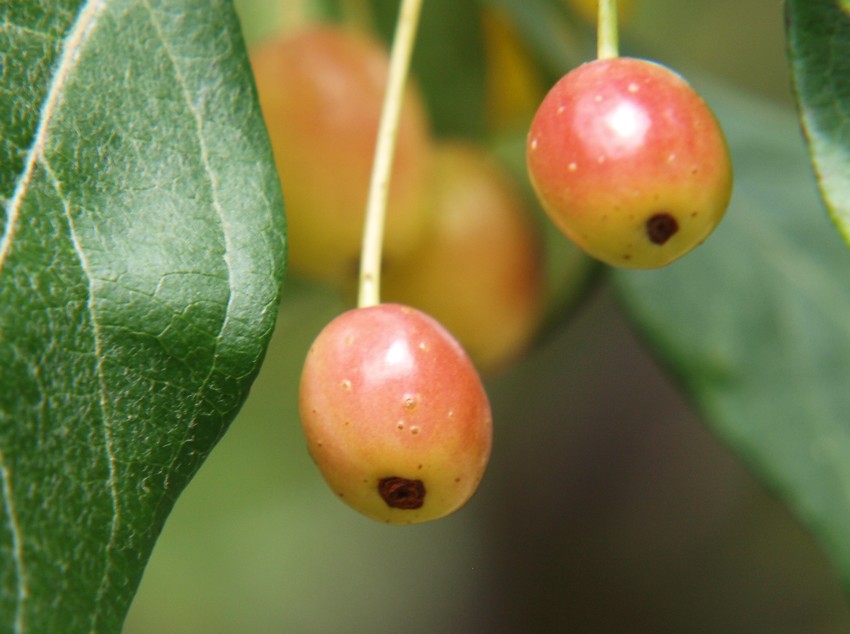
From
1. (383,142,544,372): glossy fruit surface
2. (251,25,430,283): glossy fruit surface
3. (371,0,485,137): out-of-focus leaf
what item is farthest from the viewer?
(371,0,485,137): out-of-focus leaf

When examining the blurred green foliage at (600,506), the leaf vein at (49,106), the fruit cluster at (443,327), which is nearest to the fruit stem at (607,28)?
the fruit cluster at (443,327)

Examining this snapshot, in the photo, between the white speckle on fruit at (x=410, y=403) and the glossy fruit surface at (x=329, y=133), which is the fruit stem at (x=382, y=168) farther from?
the glossy fruit surface at (x=329, y=133)

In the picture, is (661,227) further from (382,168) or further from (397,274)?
(397,274)

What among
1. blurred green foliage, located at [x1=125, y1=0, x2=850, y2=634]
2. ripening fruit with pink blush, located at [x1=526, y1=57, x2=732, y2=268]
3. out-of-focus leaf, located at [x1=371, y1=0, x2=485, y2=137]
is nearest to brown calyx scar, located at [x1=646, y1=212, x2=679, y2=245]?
ripening fruit with pink blush, located at [x1=526, y1=57, x2=732, y2=268]

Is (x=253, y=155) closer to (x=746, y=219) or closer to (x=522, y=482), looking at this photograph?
(x=746, y=219)

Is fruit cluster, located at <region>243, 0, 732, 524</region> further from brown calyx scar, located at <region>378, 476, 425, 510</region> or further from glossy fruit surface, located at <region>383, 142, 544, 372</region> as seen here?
glossy fruit surface, located at <region>383, 142, 544, 372</region>

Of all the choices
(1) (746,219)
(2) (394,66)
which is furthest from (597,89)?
(1) (746,219)
